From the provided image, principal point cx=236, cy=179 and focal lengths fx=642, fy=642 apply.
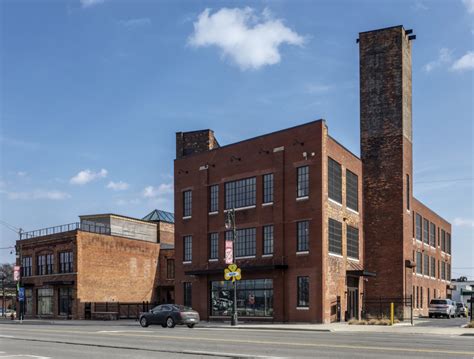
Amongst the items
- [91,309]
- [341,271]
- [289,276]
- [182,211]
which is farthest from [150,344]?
[91,309]

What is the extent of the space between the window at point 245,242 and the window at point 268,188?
8.27 ft

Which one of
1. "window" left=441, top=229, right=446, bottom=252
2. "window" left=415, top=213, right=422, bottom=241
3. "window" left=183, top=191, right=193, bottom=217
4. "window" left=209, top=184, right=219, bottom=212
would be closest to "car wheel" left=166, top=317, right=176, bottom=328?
"window" left=209, top=184, right=219, bottom=212

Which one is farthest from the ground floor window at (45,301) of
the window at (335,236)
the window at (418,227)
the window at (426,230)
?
the window at (426,230)

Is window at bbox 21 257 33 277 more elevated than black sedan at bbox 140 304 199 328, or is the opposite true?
window at bbox 21 257 33 277

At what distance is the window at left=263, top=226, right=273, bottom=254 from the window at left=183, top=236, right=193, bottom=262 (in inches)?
316

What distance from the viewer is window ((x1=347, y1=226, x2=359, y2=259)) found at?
48.3m

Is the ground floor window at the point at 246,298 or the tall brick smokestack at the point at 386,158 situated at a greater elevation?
the tall brick smokestack at the point at 386,158

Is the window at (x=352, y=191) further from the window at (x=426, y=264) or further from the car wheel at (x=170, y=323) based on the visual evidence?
the window at (x=426, y=264)

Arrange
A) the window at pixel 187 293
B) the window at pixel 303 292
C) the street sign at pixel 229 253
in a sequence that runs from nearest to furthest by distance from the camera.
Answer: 1. the street sign at pixel 229 253
2. the window at pixel 303 292
3. the window at pixel 187 293

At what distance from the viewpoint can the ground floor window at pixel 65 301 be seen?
6390 cm

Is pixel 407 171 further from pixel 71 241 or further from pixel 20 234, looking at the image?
pixel 20 234

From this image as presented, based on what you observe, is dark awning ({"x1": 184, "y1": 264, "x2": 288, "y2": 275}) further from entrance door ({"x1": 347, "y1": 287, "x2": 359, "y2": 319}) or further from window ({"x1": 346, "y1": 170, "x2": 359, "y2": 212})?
window ({"x1": 346, "y1": 170, "x2": 359, "y2": 212})

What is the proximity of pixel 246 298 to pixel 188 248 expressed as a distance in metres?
7.81

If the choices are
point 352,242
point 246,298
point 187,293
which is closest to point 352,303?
point 352,242
